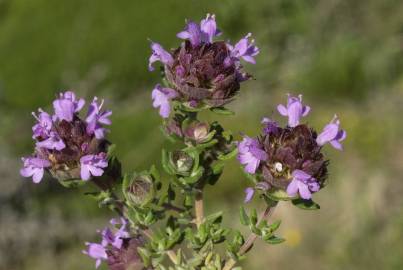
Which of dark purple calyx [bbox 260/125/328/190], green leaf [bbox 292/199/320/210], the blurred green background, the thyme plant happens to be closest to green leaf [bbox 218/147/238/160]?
the thyme plant

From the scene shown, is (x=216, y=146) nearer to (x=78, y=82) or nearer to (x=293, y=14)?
(x=78, y=82)

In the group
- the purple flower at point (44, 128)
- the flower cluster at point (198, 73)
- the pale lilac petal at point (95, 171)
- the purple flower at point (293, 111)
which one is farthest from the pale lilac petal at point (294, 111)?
the purple flower at point (44, 128)

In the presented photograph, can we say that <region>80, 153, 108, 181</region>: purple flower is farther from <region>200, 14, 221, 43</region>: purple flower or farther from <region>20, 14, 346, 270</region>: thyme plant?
<region>200, 14, 221, 43</region>: purple flower

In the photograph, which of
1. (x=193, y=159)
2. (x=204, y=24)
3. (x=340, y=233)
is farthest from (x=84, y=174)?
(x=340, y=233)

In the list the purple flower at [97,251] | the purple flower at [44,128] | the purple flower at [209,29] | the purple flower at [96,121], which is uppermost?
the purple flower at [209,29]

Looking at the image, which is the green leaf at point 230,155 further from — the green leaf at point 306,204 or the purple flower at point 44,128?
→ the purple flower at point 44,128
